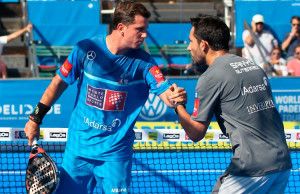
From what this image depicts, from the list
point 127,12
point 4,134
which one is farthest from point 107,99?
point 4,134

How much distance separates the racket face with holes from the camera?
5684 mm

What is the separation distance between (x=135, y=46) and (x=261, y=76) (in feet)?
3.71

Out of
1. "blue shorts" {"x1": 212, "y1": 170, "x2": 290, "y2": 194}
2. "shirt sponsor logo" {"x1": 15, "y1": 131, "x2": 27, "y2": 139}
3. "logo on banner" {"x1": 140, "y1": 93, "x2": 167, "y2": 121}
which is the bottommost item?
"logo on banner" {"x1": 140, "y1": 93, "x2": 167, "y2": 121}

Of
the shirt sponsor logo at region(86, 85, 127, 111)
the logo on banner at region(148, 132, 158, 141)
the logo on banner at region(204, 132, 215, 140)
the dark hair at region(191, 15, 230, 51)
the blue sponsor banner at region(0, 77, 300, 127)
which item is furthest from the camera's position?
the blue sponsor banner at region(0, 77, 300, 127)

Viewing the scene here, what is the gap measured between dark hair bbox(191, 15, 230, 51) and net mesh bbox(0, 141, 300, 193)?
258 cm

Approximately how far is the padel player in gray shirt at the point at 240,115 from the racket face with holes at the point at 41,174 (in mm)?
1193

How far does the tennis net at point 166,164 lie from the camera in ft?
24.6

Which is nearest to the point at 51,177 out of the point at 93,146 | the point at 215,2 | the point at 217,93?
the point at 93,146

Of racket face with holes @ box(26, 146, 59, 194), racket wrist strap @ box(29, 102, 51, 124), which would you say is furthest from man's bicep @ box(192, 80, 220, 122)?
racket wrist strap @ box(29, 102, 51, 124)

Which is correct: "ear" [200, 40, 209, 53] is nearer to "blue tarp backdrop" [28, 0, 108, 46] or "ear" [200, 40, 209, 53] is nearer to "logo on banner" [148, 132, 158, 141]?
"logo on banner" [148, 132, 158, 141]

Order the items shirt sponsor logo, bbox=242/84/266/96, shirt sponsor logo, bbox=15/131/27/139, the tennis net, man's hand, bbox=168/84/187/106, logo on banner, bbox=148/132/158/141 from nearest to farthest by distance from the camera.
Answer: shirt sponsor logo, bbox=242/84/266/96 → man's hand, bbox=168/84/187/106 → shirt sponsor logo, bbox=15/131/27/139 → logo on banner, bbox=148/132/158/141 → the tennis net

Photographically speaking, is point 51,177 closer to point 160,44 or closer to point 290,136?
point 290,136

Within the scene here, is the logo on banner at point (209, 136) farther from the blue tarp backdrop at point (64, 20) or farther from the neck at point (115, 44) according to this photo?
the blue tarp backdrop at point (64, 20)

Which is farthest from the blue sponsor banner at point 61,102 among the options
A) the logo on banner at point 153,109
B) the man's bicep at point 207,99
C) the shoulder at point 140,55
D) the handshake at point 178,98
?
the man's bicep at point 207,99
